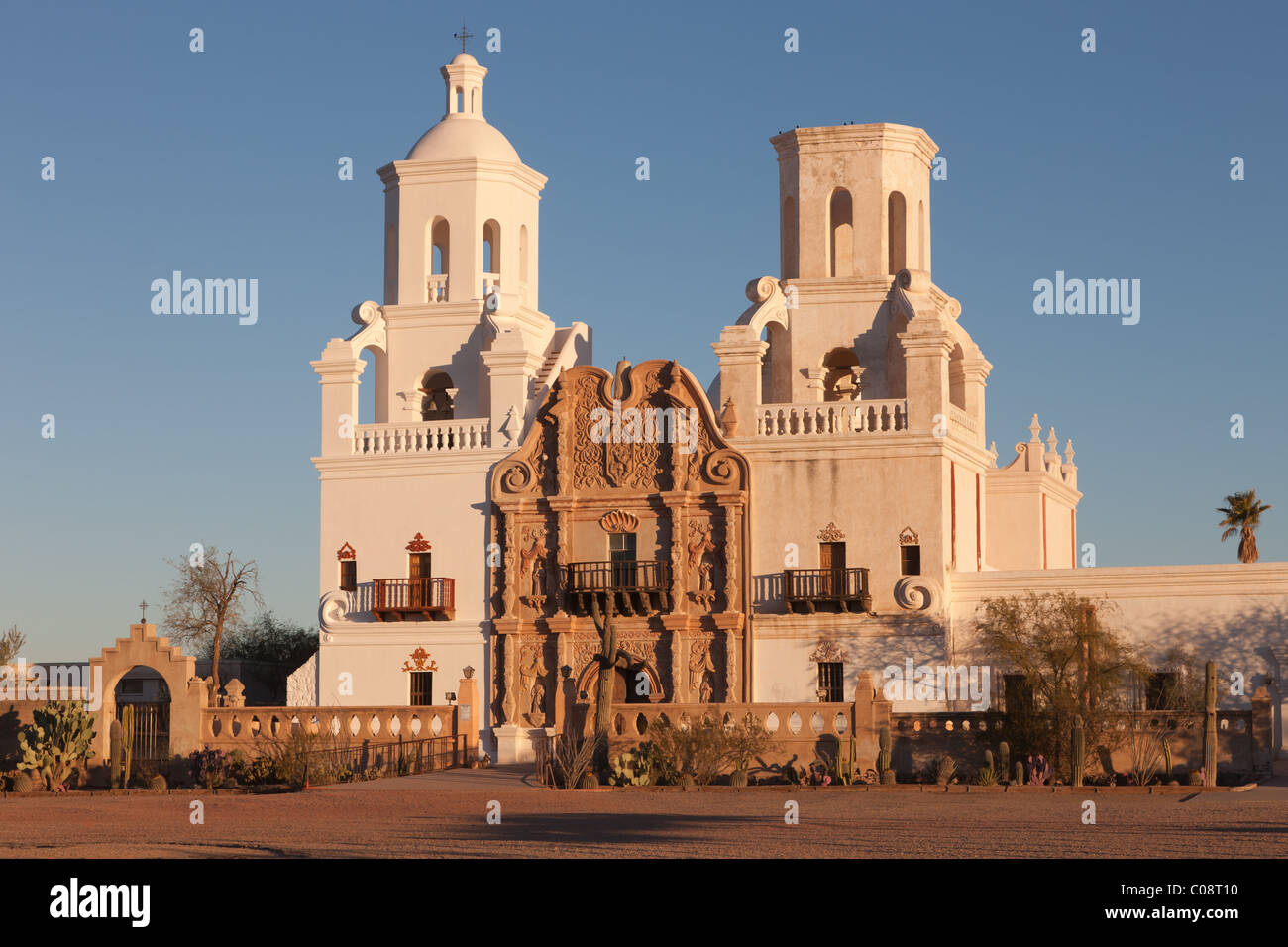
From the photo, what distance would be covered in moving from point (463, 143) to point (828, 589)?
47.0 ft

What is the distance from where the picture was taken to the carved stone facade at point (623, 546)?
1578 inches

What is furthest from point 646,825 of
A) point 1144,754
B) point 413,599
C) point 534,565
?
point 413,599

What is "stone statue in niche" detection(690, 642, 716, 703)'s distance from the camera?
39.9m

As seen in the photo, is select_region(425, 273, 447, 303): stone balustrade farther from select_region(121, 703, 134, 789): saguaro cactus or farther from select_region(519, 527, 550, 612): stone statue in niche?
select_region(121, 703, 134, 789): saguaro cactus

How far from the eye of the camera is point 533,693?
4091 centimetres

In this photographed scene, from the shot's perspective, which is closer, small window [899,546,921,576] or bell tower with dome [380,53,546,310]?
small window [899,546,921,576]

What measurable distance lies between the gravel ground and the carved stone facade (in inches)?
410

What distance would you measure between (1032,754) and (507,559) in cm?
1354

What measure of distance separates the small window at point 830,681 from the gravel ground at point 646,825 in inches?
384

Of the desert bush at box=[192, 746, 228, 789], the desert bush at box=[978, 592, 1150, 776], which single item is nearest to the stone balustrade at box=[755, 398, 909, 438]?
the desert bush at box=[978, 592, 1150, 776]

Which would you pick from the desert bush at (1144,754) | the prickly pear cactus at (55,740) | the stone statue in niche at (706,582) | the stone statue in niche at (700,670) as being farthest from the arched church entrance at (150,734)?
the desert bush at (1144,754)
